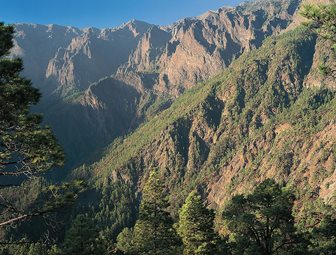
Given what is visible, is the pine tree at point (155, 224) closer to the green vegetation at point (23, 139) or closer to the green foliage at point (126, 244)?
the green foliage at point (126, 244)

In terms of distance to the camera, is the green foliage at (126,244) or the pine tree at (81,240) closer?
the pine tree at (81,240)

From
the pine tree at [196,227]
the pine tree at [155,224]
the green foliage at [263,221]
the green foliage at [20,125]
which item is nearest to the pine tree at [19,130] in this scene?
the green foliage at [20,125]

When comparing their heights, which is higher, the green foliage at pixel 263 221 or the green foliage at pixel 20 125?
the green foliage at pixel 20 125

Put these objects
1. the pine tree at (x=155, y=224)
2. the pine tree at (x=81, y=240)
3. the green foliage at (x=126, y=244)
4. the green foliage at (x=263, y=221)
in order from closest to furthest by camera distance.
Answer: the green foliage at (x=263, y=221), the pine tree at (x=81, y=240), the pine tree at (x=155, y=224), the green foliage at (x=126, y=244)

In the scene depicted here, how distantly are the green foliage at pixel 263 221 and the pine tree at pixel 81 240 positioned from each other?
13604 mm

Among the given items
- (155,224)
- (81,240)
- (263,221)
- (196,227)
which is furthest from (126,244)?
(263,221)

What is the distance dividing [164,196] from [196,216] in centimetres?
376

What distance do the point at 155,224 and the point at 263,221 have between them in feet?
36.4

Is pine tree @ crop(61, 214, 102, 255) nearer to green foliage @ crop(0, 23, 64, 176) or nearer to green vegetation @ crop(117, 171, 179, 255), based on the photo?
green vegetation @ crop(117, 171, 179, 255)

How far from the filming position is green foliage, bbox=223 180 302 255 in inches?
1345

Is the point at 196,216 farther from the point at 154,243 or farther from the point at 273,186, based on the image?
the point at 273,186

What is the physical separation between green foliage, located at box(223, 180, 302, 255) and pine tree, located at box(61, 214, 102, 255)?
13.6 metres

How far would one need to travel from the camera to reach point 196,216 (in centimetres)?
4147

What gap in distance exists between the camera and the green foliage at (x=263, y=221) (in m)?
34.2
